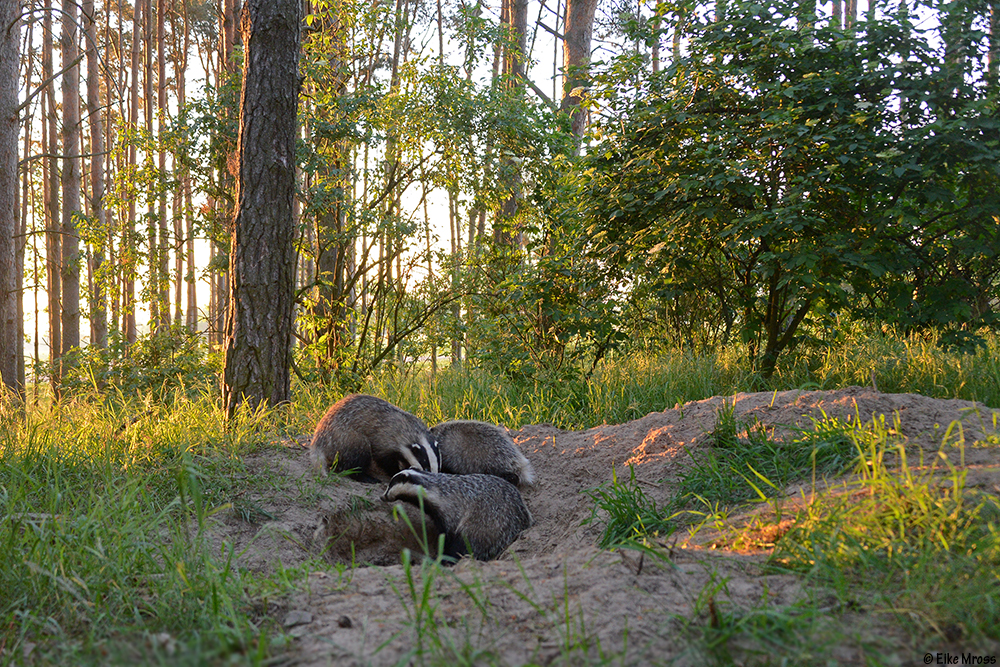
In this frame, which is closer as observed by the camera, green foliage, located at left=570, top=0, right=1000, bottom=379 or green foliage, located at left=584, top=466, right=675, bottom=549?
green foliage, located at left=584, top=466, right=675, bottom=549

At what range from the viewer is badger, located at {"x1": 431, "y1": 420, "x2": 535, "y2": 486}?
139 inches

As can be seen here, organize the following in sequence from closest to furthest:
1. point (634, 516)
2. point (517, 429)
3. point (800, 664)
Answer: point (800, 664), point (634, 516), point (517, 429)

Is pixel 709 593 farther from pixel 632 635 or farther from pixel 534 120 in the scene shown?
pixel 534 120

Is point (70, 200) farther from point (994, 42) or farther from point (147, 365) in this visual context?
point (994, 42)

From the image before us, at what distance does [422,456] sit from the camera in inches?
141

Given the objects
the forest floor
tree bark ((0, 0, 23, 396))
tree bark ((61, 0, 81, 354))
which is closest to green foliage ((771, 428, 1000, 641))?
the forest floor

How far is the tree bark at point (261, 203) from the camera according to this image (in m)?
4.50

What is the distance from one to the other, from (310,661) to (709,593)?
986 millimetres

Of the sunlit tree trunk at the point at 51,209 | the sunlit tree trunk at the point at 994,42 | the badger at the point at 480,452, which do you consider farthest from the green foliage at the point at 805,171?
the sunlit tree trunk at the point at 51,209

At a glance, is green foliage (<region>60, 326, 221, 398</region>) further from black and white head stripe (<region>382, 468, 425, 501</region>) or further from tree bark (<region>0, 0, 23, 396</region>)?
black and white head stripe (<region>382, 468, 425, 501</region>)

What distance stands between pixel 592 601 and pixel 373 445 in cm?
221

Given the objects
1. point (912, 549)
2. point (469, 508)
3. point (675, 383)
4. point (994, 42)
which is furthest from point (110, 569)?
point (994, 42)

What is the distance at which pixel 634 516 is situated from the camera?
2.65m

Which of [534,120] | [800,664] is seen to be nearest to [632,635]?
[800,664]
